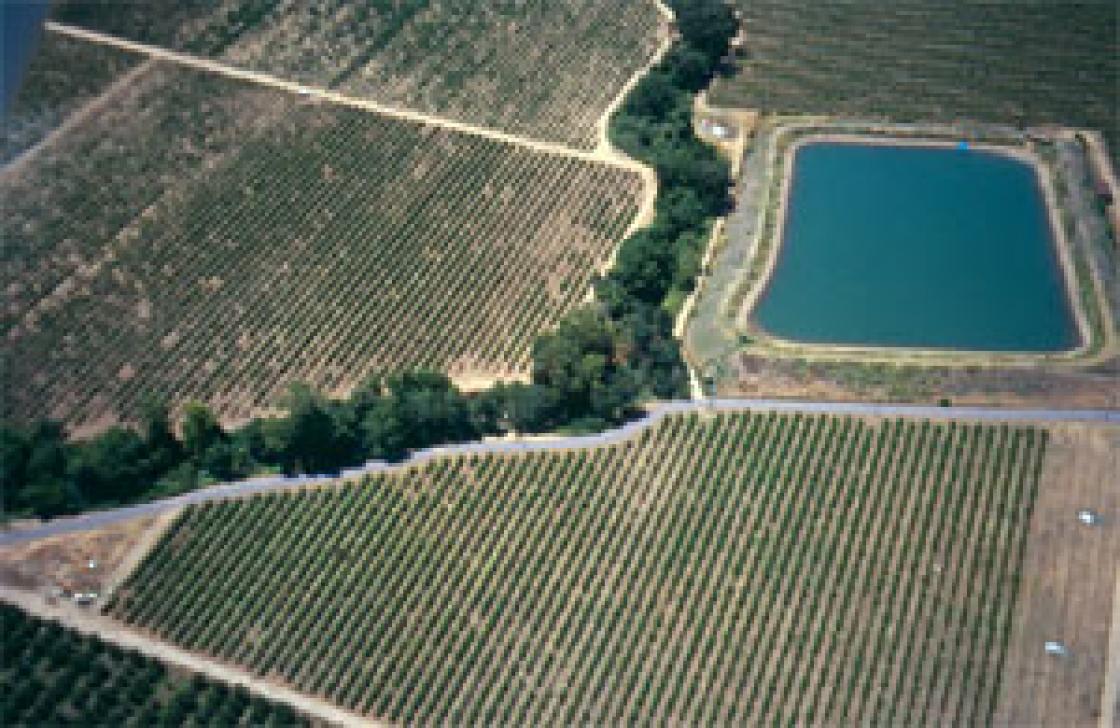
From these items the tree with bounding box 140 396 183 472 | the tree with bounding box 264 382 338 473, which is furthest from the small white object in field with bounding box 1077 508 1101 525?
the tree with bounding box 140 396 183 472

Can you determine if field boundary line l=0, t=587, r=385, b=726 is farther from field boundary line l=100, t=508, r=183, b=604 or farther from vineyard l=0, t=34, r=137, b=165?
vineyard l=0, t=34, r=137, b=165

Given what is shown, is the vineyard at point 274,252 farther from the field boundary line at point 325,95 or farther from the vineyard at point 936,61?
the vineyard at point 936,61

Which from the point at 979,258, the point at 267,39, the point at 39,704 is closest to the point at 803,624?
the point at 979,258

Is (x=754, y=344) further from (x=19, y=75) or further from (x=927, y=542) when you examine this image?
(x=19, y=75)

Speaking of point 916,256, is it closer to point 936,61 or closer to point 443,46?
point 936,61

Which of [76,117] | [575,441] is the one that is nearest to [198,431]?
[575,441]

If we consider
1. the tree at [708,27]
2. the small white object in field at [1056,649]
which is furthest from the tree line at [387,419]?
the small white object in field at [1056,649]
